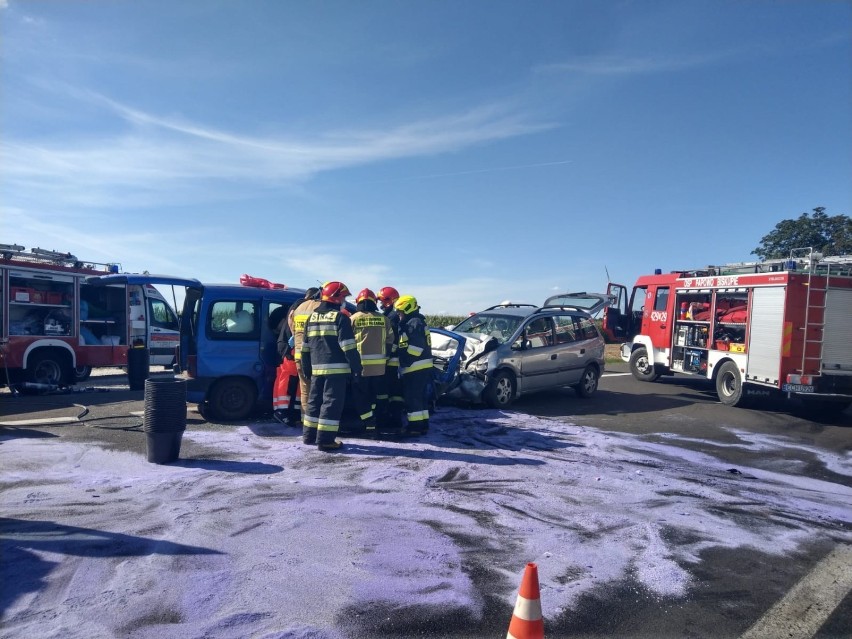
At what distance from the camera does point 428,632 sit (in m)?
3.42

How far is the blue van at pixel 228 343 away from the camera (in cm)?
845

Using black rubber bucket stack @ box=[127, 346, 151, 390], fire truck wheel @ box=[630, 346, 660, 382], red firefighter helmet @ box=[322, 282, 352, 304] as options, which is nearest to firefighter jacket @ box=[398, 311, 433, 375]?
red firefighter helmet @ box=[322, 282, 352, 304]

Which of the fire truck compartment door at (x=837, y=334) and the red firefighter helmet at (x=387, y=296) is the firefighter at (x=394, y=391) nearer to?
the red firefighter helmet at (x=387, y=296)

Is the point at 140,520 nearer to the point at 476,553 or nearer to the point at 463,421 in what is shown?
the point at 476,553

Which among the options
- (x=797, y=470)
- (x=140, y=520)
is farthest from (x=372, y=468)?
(x=797, y=470)

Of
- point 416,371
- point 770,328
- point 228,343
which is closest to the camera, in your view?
point 416,371

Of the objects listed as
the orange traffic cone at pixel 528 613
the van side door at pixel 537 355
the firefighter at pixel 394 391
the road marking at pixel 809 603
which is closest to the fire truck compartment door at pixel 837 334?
the van side door at pixel 537 355

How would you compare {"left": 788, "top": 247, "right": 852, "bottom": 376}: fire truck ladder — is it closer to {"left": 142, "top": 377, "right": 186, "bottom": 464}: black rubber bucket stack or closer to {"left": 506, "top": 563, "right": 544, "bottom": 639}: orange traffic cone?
{"left": 506, "top": 563, "right": 544, "bottom": 639}: orange traffic cone

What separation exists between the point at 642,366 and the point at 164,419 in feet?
42.0

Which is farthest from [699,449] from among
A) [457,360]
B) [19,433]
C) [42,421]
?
[42,421]

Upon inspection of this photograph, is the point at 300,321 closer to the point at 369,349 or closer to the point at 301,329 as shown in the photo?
the point at 301,329

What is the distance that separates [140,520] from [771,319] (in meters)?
10.9

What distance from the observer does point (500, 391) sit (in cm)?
1045

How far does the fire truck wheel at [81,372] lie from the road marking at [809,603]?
13.0m
